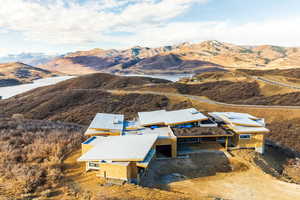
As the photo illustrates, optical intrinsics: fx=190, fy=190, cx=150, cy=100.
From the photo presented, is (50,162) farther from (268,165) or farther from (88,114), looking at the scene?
(88,114)

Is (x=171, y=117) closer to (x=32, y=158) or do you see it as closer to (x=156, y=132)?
(x=156, y=132)

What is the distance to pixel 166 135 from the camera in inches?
957

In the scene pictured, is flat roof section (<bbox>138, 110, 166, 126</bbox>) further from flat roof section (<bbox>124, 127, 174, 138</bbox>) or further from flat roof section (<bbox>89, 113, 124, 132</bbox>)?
flat roof section (<bbox>89, 113, 124, 132</bbox>)

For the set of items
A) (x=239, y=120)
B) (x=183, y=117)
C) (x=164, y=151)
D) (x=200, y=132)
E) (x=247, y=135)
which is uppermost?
(x=183, y=117)

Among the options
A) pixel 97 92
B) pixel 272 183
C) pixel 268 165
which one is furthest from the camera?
pixel 97 92

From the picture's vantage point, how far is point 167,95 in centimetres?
6750

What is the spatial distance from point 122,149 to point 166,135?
765 cm

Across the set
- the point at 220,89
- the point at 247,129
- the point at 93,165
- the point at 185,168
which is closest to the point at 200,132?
the point at 185,168

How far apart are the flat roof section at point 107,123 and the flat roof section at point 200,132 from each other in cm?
785

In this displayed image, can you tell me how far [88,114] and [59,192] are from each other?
4329cm

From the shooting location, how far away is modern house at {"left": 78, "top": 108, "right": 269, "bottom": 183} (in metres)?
18.5

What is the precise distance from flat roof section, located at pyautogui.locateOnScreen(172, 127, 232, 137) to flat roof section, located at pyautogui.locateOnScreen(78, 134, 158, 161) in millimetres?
4433

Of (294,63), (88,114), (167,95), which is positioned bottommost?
(88,114)

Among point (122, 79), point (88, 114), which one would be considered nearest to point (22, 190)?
point (88, 114)
